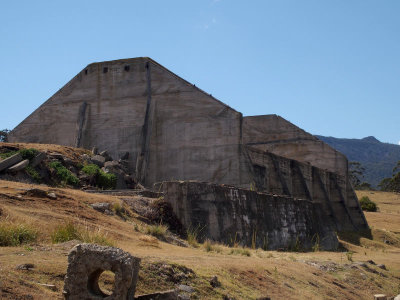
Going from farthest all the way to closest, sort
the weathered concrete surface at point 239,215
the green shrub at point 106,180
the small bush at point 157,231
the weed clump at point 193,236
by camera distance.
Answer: the green shrub at point 106,180
the weathered concrete surface at point 239,215
the weed clump at point 193,236
the small bush at point 157,231

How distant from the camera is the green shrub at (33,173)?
21266mm

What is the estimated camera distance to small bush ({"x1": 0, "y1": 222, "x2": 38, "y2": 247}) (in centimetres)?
935

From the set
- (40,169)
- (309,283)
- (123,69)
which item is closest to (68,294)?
(309,283)

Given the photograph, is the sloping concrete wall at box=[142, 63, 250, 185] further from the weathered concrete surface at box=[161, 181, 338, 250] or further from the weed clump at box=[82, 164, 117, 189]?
the weathered concrete surface at box=[161, 181, 338, 250]

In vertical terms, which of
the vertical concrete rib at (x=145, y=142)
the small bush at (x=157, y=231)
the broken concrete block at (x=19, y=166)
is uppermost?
the vertical concrete rib at (x=145, y=142)

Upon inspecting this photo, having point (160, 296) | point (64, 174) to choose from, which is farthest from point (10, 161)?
point (160, 296)

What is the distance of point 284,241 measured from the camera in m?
20.8

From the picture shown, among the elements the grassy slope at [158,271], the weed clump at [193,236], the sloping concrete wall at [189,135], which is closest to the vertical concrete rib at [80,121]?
the sloping concrete wall at [189,135]

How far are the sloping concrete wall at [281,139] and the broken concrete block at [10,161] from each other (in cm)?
2440

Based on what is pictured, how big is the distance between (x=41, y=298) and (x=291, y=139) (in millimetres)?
37833

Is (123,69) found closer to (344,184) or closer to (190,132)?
(190,132)

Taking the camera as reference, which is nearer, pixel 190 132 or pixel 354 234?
pixel 190 132

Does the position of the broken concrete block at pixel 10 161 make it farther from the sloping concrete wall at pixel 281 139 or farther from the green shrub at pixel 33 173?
the sloping concrete wall at pixel 281 139

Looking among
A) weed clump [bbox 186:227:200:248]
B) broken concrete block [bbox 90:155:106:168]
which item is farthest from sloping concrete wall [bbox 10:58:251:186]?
weed clump [bbox 186:227:200:248]
